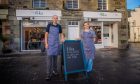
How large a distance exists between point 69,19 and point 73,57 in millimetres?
17749

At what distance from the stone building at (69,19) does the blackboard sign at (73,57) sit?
48.8 feet

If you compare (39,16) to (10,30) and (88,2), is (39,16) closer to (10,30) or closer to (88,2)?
(10,30)

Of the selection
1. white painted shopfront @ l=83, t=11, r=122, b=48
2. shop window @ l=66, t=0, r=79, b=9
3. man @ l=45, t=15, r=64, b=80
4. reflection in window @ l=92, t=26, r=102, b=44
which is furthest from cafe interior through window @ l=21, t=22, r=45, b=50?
man @ l=45, t=15, r=64, b=80

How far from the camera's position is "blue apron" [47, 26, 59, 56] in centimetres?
871

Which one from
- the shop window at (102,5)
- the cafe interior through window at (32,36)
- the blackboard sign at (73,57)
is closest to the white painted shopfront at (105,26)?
the shop window at (102,5)

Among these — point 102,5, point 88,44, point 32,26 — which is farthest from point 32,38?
point 88,44

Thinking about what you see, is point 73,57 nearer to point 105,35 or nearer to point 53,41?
point 53,41

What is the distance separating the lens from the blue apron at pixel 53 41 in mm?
8712

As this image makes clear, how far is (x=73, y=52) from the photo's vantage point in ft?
29.5

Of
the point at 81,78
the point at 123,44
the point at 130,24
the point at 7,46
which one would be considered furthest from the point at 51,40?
the point at 130,24

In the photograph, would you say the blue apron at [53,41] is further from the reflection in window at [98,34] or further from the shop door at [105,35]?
the shop door at [105,35]

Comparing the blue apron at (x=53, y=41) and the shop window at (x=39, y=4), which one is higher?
the shop window at (x=39, y=4)

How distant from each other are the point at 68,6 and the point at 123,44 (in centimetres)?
715

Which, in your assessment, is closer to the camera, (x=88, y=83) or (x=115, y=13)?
(x=88, y=83)
